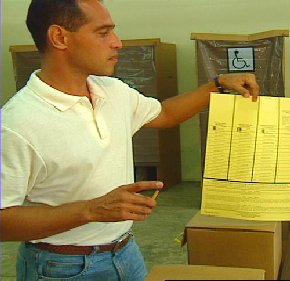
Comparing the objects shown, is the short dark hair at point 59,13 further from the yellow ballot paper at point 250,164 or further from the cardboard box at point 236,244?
the cardboard box at point 236,244

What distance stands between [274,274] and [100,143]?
1.76 ft

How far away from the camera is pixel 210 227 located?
1233mm

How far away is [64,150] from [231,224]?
449 mm

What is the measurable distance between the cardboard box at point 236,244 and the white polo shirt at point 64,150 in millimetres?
249

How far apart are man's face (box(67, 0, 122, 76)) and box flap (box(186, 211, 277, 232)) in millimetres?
460

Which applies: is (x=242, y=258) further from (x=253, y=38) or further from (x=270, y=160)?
(x=253, y=38)

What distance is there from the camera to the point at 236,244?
1.21 meters

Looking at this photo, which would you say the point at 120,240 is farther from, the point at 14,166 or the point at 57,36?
the point at 57,36

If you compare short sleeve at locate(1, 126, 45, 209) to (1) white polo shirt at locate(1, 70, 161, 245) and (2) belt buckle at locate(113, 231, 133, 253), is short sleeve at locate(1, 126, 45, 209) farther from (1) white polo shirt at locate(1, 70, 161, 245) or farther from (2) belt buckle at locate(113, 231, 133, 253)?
(2) belt buckle at locate(113, 231, 133, 253)

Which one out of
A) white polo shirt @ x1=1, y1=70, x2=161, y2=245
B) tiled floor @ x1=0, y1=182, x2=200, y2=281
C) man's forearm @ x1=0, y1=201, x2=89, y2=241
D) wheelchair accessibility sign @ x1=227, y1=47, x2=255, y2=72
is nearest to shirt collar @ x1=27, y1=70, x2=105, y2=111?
white polo shirt @ x1=1, y1=70, x2=161, y2=245

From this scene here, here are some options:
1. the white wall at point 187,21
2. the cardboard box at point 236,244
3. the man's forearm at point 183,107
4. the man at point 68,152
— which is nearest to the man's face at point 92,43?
the man at point 68,152

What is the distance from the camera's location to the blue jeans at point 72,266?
1.29 meters

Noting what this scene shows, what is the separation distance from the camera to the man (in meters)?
1.16

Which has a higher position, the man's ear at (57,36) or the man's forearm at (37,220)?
the man's ear at (57,36)
